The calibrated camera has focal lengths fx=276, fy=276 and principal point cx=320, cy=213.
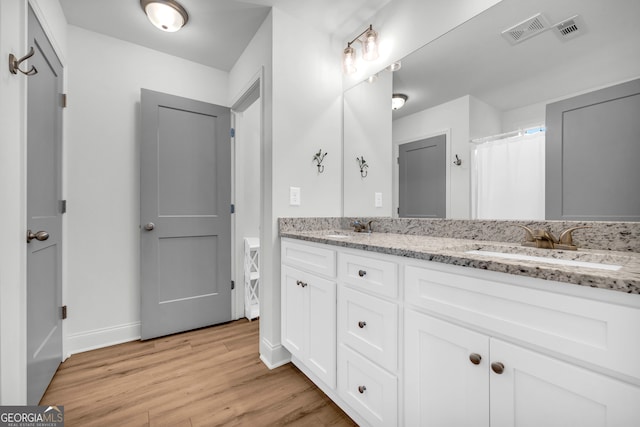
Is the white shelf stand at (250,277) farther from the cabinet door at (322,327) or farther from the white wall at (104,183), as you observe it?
the cabinet door at (322,327)

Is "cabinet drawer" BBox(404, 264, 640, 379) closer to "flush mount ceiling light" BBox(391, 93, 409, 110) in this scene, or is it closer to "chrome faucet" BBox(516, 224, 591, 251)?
"chrome faucet" BBox(516, 224, 591, 251)

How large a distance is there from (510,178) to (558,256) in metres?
→ 0.42

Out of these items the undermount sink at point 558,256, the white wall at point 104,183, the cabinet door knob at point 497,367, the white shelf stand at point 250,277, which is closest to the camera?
the cabinet door knob at point 497,367

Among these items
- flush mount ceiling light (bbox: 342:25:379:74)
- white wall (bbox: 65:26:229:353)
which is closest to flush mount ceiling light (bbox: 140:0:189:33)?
white wall (bbox: 65:26:229:353)

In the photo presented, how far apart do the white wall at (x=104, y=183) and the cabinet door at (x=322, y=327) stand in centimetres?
163

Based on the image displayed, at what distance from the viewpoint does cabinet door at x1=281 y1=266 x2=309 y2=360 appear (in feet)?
5.35

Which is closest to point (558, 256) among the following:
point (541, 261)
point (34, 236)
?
point (541, 261)

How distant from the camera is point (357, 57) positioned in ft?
6.82

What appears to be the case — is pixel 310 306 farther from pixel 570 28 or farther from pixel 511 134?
Answer: pixel 570 28

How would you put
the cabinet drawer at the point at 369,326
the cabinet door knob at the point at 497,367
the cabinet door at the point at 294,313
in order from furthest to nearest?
the cabinet door at the point at 294,313 → the cabinet drawer at the point at 369,326 → the cabinet door knob at the point at 497,367

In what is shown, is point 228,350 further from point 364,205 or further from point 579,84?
point 579,84

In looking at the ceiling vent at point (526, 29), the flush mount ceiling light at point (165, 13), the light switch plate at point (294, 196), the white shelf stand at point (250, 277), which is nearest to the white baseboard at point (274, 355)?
the white shelf stand at point (250, 277)

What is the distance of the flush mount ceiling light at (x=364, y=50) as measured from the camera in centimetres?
186

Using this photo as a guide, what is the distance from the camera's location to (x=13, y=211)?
116cm
